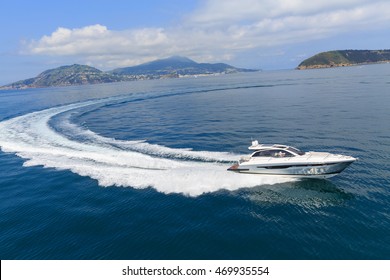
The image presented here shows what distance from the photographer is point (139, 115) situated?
65000 mm

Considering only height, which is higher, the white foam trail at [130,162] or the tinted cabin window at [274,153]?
the tinted cabin window at [274,153]

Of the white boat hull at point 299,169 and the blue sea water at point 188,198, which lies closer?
the blue sea water at point 188,198

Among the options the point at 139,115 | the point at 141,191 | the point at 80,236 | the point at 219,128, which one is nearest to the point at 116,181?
the point at 141,191

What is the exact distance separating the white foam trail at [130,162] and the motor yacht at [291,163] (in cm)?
80

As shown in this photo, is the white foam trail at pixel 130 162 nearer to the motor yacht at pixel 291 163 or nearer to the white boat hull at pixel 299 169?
the white boat hull at pixel 299 169

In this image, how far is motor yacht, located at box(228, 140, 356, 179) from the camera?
24.6 metres

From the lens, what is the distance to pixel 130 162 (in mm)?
31359

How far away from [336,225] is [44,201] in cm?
2228

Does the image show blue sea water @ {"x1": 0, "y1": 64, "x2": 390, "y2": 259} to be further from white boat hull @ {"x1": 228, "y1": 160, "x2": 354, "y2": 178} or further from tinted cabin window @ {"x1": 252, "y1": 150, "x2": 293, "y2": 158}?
tinted cabin window @ {"x1": 252, "y1": 150, "x2": 293, "y2": 158}

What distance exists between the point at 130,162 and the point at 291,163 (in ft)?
53.3

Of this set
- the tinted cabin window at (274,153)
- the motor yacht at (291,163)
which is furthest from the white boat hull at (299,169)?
the tinted cabin window at (274,153)

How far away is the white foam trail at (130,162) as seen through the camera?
25891 mm

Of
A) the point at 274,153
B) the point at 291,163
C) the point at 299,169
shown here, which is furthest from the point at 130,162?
the point at 299,169

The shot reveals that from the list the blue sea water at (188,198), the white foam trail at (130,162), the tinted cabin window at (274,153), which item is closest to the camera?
the blue sea water at (188,198)
